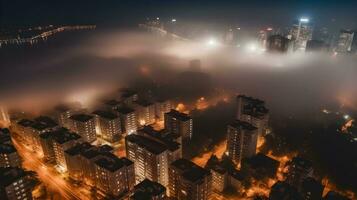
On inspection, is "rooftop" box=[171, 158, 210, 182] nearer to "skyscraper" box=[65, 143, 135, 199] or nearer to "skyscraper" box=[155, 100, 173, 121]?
"skyscraper" box=[65, 143, 135, 199]

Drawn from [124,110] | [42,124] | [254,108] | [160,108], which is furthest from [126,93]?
[254,108]

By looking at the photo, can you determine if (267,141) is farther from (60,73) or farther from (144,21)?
(144,21)

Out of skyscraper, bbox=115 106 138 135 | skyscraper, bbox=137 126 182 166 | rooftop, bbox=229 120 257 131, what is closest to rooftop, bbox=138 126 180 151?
skyscraper, bbox=137 126 182 166

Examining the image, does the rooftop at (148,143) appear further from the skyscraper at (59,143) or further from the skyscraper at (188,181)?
the skyscraper at (59,143)

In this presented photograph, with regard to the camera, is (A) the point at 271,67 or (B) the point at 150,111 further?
(A) the point at 271,67

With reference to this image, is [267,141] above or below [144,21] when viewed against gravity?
below

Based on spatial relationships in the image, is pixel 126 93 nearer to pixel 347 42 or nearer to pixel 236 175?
pixel 236 175

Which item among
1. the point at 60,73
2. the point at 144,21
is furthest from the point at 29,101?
the point at 144,21
